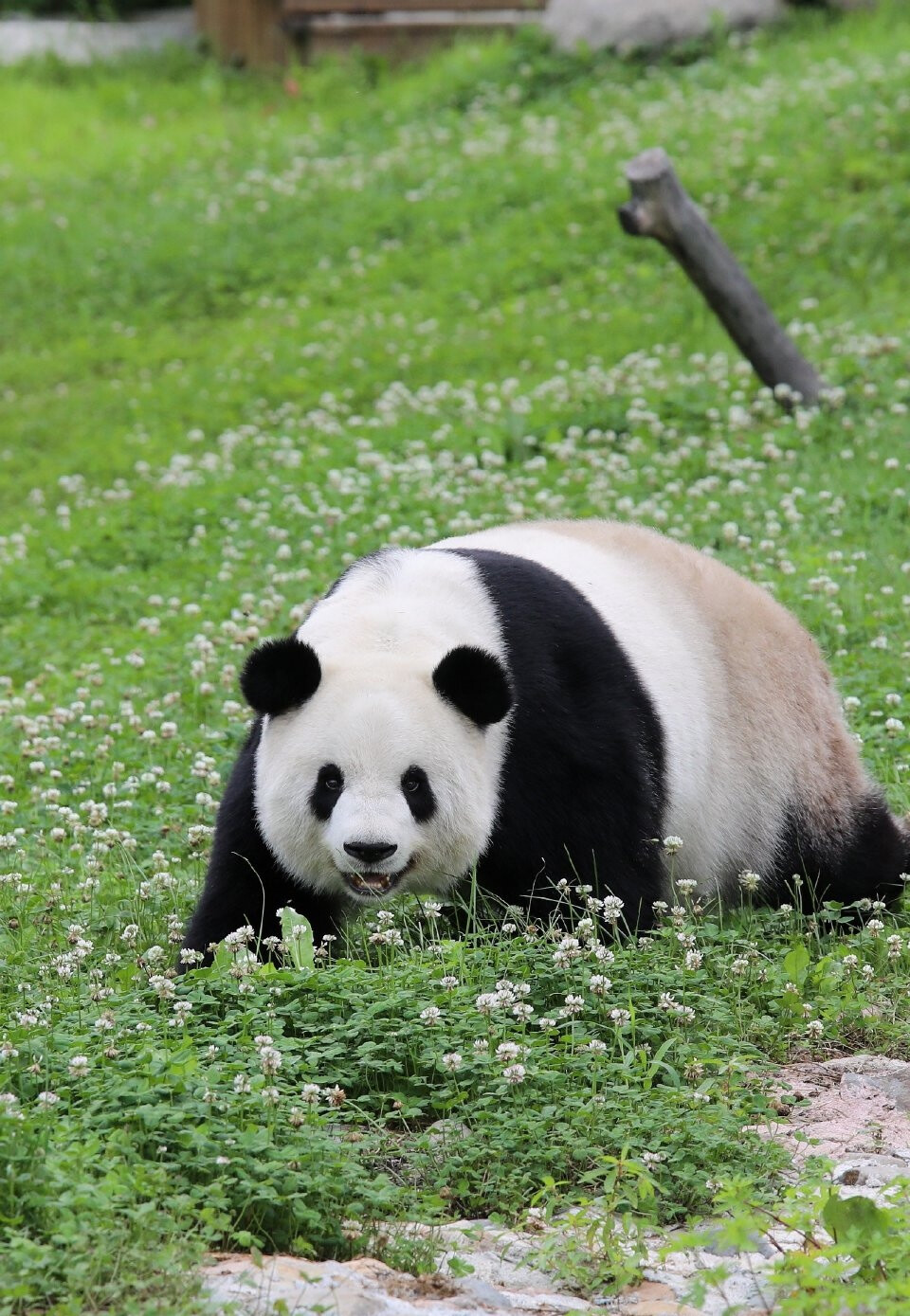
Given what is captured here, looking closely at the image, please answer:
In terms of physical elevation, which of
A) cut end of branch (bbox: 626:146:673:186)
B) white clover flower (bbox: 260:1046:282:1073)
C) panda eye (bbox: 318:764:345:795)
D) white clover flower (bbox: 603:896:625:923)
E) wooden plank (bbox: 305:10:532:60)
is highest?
wooden plank (bbox: 305:10:532:60)

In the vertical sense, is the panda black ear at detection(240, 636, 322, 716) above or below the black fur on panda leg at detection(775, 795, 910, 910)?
above

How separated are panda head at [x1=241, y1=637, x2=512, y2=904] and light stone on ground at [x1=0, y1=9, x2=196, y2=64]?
24.1m

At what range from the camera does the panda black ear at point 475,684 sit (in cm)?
504

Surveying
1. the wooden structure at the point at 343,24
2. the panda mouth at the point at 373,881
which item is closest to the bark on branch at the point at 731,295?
the panda mouth at the point at 373,881

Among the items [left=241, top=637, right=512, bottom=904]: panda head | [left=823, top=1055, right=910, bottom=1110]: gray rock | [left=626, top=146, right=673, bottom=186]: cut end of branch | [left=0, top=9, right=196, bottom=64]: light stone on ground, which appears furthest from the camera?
[left=0, top=9, right=196, bottom=64]: light stone on ground

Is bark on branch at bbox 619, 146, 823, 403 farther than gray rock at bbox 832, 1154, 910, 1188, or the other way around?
bark on branch at bbox 619, 146, 823, 403

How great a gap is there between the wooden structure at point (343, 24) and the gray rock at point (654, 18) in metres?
2.14

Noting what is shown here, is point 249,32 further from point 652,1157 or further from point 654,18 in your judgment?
point 652,1157

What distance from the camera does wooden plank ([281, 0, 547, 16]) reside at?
24406mm

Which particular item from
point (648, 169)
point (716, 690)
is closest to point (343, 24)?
point (648, 169)

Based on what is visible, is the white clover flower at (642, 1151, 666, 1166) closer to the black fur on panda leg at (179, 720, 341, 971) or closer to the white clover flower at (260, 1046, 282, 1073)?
the white clover flower at (260, 1046, 282, 1073)

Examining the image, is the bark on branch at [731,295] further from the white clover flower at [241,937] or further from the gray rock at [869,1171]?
the gray rock at [869,1171]

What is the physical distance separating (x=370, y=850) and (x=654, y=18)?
1883cm

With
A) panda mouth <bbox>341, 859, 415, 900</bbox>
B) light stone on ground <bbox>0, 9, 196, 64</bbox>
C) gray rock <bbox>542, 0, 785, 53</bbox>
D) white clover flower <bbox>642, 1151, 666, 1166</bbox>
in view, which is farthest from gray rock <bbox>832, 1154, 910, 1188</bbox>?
light stone on ground <bbox>0, 9, 196, 64</bbox>
